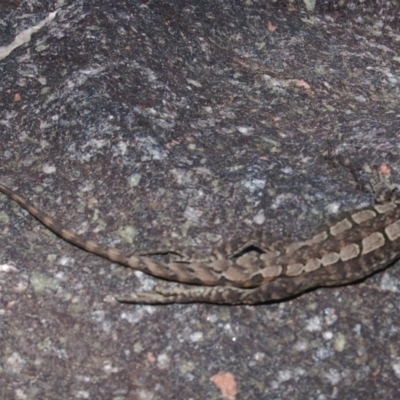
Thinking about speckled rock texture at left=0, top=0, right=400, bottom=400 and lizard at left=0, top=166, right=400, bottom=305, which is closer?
speckled rock texture at left=0, top=0, right=400, bottom=400

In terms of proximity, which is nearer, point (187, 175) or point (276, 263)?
point (276, 263)

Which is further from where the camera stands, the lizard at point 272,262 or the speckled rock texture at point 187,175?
the lizard at point 272,262

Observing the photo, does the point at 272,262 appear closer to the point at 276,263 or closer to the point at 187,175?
the point at 276,263

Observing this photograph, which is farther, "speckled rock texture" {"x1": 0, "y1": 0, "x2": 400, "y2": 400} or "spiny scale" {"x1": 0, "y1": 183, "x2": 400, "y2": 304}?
"spiny scale" {"x1": 0, "y1": 183, "x2": 400, "y2": 304}

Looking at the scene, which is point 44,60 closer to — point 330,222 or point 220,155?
point 220,155

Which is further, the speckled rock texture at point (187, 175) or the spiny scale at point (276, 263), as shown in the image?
the spiny scale at point (276, 263)

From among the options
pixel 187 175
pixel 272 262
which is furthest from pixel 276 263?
pixel 187 175
